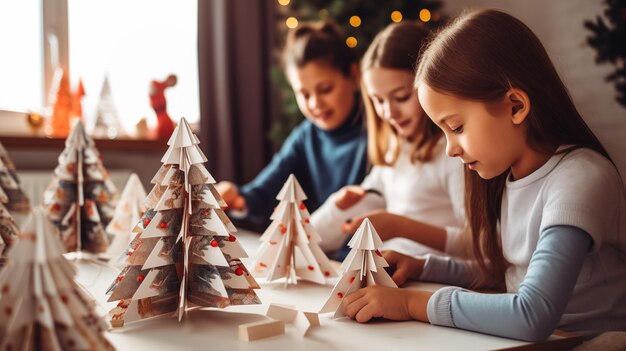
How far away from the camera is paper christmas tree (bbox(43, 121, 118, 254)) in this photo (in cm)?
137

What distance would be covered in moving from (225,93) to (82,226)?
1708 millimetres

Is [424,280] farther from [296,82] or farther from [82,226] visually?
[296,82]

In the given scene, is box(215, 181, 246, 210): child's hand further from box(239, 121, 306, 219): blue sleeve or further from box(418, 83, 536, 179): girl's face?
box(418, 83, 536, 179): girl's face

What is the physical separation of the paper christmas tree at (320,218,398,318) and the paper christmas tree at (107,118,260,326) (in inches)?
5.3

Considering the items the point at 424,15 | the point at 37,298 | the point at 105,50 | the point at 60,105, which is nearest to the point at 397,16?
the point at 424,15

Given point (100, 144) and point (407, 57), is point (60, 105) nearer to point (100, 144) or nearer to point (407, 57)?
point (100, 144)

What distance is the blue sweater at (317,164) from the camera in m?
2.32

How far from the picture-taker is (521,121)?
1002 millimetres

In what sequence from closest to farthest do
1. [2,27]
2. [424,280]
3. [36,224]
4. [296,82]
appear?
1. [36,224]
2. [424,280]
3. [296,82]
4. [2,27]

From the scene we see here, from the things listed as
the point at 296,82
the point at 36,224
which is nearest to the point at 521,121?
the point at 36,224

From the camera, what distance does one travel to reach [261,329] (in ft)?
2.54

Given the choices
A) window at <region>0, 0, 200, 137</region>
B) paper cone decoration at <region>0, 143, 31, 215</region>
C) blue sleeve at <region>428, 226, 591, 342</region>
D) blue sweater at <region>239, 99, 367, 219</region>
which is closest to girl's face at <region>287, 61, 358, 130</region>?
blue sweater at <region>239, 99, 367, 219</region>

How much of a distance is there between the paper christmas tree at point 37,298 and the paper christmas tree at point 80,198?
82 cm

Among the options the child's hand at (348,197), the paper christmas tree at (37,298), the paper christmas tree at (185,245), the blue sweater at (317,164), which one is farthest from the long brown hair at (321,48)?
the paper christmas tree at (37,298)
